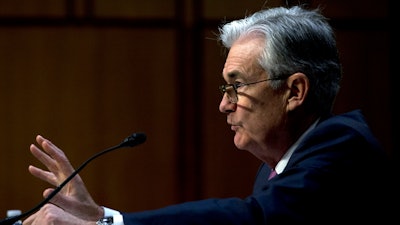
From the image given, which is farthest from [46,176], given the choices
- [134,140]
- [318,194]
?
[318,194]

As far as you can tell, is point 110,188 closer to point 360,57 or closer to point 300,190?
point 360,57

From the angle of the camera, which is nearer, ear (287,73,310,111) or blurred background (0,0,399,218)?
ear (287,73,310,111)

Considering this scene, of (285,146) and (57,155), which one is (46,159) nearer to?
(57,155)

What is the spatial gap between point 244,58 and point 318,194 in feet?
1.55

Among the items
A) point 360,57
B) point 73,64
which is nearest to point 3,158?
point 73,64

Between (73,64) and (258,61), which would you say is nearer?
(258,61)

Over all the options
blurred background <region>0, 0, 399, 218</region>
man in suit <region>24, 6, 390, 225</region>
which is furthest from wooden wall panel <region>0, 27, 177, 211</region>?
man in suit <region>24, 6, 390, 225</region>

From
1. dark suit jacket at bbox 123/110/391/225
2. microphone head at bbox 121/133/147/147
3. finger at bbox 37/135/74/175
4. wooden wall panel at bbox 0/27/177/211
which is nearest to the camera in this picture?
dark suit jacket at bbox 123/110/391/225

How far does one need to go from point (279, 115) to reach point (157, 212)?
47 centimetres

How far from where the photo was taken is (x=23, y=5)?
4082mm

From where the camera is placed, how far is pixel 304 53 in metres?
1.88

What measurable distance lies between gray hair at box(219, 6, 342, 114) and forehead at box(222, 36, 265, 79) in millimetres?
18

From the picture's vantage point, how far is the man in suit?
1.62 metres

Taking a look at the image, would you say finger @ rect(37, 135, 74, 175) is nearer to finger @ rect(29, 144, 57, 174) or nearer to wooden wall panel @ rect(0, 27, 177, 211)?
finger @ rect(29, 144, 57, 174)
